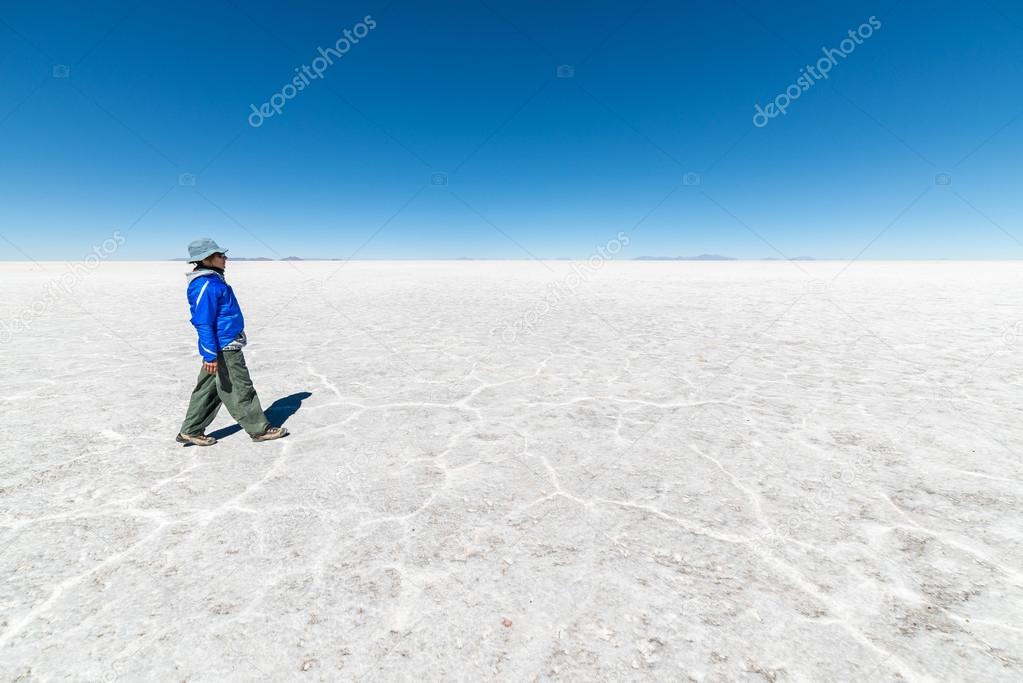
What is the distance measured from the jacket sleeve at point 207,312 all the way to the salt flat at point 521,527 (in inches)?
35.2

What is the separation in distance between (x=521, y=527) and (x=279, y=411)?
302 cm

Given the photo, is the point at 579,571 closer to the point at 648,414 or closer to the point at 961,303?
the point at 648,414

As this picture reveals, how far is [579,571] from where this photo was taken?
2.10 m

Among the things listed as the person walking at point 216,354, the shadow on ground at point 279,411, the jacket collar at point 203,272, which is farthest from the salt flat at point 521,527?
the jacket collar at point 203,272

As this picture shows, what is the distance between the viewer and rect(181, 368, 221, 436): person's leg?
11.1ft

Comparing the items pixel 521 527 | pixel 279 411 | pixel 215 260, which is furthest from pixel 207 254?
pixel 521 527

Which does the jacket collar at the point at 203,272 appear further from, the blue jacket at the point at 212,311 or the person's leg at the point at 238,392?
the person's leg at the point at 238,392

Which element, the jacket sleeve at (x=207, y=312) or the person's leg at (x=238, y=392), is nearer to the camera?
the jacket sleeve at (x=207, y=312)

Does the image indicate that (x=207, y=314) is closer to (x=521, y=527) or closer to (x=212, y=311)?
(x=212, y=311)

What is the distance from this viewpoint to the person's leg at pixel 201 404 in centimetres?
338

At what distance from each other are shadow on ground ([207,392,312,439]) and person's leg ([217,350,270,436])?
45 centimetres

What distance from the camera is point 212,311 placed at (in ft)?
10.4

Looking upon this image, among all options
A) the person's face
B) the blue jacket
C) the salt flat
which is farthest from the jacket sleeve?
the salt flat

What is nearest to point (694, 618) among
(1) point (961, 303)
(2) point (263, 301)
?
(2) point (263, 301)
